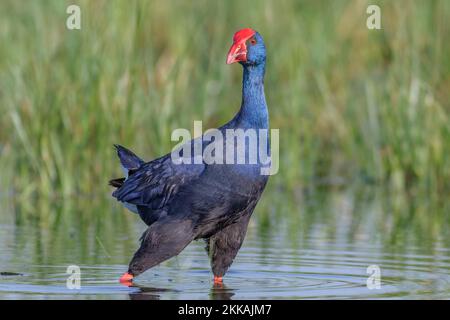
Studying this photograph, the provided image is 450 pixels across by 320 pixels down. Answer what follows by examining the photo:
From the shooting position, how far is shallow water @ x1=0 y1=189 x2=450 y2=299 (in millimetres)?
6809

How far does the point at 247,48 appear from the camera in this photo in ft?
24.0

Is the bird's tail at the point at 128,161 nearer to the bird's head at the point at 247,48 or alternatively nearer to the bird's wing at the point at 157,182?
the bird's wing at the point at 157,182

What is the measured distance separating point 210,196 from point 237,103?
17.2ft

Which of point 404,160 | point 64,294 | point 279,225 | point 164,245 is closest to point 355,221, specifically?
point 279,225

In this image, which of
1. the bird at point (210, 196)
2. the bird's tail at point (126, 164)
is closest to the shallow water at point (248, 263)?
the bird at point (210, 196)

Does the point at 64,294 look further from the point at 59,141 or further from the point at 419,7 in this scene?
the point at 419,7

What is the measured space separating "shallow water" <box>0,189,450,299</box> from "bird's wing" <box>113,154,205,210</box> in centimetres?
43

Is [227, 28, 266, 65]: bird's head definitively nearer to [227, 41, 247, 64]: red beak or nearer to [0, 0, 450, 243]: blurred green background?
[227, 41, 247, 64]: red beak

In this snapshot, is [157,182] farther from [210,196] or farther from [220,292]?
[220,292]

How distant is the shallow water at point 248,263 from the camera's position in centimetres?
681

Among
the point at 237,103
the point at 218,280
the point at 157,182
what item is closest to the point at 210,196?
the point at 157,182

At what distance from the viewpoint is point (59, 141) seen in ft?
34.9

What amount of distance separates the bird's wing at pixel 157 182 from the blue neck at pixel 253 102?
1.28 feet

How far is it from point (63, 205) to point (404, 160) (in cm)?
340
